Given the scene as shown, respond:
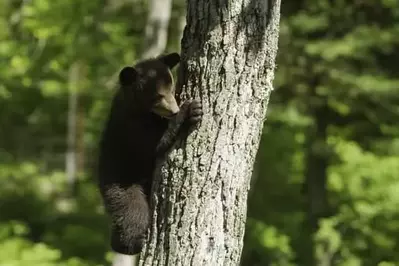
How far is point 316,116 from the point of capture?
12859 mm

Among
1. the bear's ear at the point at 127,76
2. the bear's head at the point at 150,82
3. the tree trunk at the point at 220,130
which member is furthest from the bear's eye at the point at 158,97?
the tree trunk at the point at 220,130

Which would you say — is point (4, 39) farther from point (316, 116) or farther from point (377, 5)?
point (377, 5)

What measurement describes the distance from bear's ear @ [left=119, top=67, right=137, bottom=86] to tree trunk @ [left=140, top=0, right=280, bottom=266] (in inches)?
36.3

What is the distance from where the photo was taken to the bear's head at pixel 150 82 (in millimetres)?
4477

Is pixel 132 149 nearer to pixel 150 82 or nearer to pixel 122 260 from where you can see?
pixel 150 82

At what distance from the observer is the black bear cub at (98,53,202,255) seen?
4.36 metres

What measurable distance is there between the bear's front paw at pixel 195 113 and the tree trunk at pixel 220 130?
35mm

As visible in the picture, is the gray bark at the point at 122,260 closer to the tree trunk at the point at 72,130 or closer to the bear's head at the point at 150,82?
the bear's head at the point at 150,82

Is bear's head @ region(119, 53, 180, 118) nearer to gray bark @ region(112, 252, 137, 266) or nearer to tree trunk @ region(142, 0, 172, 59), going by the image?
gray bark @ region(112, 252, 137, 266)

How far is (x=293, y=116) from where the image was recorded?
46.7 ft

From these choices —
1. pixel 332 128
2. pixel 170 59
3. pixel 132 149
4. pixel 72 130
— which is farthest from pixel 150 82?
pixel 72 130

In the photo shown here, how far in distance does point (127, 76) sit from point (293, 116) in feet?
32.7

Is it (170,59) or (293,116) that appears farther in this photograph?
(293,116)

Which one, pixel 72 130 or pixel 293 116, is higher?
pixel 293 116
